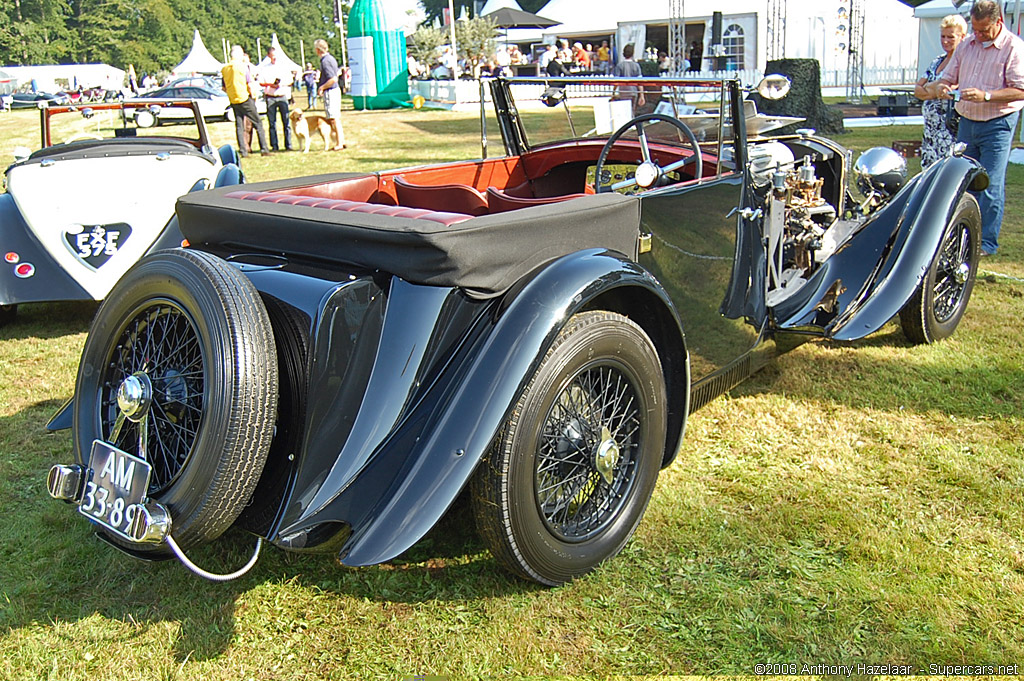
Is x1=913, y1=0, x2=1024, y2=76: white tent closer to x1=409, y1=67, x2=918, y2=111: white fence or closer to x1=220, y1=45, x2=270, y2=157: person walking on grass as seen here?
x1=409, y1=67, x2=918, y2=111: white fence

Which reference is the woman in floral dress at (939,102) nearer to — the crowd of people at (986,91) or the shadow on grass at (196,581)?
the crowd of people at (986,91)

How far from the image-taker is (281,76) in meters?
14.9

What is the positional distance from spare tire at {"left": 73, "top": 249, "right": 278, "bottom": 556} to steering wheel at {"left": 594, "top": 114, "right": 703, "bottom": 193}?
1.65 meters

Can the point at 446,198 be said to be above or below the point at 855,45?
below

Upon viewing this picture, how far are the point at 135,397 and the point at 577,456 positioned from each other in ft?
4.17

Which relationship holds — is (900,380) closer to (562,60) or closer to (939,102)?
(939,102)

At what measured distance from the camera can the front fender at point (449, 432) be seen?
2152 mm

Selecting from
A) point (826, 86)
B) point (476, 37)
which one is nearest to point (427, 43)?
point (476, 37)

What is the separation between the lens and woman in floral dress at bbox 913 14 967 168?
20.4 ft

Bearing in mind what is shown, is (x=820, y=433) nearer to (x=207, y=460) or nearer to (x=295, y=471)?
(x=295, y=471)

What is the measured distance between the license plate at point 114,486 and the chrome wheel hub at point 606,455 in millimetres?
1271

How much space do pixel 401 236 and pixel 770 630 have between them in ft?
4.95

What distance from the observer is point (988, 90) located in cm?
565

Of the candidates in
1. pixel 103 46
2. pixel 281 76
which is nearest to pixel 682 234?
pixel 281 76
